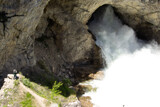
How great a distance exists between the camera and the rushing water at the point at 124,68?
37.3ft

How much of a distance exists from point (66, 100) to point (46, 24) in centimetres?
688

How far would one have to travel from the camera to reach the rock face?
898cm

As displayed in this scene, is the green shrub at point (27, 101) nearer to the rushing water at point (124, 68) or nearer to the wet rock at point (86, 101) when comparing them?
the wet rock at point (86, 101)

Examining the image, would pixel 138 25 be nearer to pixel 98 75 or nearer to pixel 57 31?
pixel 98 75

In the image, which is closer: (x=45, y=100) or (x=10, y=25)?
(x=45, y=100)

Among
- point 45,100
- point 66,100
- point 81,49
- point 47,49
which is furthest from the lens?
point 81,49

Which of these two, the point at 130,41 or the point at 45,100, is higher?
the point at 130,41

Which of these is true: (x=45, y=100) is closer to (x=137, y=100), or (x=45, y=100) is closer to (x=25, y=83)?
(x=25, y=83)

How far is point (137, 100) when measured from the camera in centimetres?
1120

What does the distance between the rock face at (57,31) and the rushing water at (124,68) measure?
1.32 m

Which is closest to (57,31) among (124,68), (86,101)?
(86,101)

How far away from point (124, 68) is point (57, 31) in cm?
718

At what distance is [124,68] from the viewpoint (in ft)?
50.7

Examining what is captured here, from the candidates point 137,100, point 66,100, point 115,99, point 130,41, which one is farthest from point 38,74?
point 130,41
